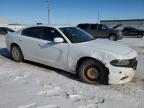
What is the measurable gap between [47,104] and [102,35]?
17587 millimetres

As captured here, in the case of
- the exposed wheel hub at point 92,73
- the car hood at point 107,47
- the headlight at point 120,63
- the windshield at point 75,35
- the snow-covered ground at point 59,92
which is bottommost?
the snow-covered ground at point 59,92

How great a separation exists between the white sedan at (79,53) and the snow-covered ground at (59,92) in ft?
0.98

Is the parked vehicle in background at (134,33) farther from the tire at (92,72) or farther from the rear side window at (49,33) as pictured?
the tire at (92,72)

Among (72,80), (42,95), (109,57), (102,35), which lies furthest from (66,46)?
(102,35)

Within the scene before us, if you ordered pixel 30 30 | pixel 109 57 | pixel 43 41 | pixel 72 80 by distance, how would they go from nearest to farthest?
pixel 109 57 < pixel 72 80 < pixel 43 41 < pixel 30 30

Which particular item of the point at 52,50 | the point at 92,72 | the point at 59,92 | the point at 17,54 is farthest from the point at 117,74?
the point at 17,54

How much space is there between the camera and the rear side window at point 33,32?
7586 mm

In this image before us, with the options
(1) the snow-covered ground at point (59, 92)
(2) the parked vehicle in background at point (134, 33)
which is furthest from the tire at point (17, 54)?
(2) the parked vehicle in background at point (134, 33)

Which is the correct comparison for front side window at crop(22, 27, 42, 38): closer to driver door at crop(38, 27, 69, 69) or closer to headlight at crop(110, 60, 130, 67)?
driver door at crop(38, 27, 69, 69)

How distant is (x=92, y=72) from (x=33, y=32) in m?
2.92

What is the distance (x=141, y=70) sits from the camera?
7.59 meters

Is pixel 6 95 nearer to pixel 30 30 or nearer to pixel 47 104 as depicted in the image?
pixel 47 104

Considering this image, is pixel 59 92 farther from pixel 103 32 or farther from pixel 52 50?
pixel 103 32

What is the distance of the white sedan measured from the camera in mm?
5738
